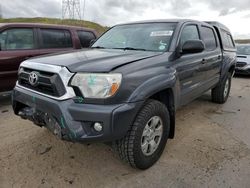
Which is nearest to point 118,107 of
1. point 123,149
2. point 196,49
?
point 123,149

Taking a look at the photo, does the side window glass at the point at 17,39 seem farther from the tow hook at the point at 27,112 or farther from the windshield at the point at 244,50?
the windshield at the point at 244,50

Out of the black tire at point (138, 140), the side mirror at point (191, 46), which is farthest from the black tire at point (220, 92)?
the black tire at point (138, 140)

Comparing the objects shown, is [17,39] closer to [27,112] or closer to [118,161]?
[27,112]

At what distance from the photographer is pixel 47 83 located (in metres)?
2.38

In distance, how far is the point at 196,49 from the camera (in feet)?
10.3

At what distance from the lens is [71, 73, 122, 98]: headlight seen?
219cm

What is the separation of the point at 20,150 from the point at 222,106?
428 cm

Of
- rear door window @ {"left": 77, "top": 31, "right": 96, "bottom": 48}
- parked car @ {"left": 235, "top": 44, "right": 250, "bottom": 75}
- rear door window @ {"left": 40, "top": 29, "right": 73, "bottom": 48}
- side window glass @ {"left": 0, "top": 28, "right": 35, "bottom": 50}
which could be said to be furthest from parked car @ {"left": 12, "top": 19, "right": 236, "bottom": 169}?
Result: parked car @ {"left": 235, "top": 44, "right": 250, "bottom": 75}

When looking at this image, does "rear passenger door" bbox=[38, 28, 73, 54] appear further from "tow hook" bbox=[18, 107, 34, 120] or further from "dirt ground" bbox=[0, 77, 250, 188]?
"tow hook" bbox=[18, 107, 34, 120]

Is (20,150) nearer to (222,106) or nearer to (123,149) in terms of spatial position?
(123,149)

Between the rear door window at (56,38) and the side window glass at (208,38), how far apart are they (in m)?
3.35

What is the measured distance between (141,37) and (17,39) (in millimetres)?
3078

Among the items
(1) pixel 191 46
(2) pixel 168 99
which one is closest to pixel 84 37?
(1) pixel 191 46

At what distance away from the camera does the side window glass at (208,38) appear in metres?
4.25
